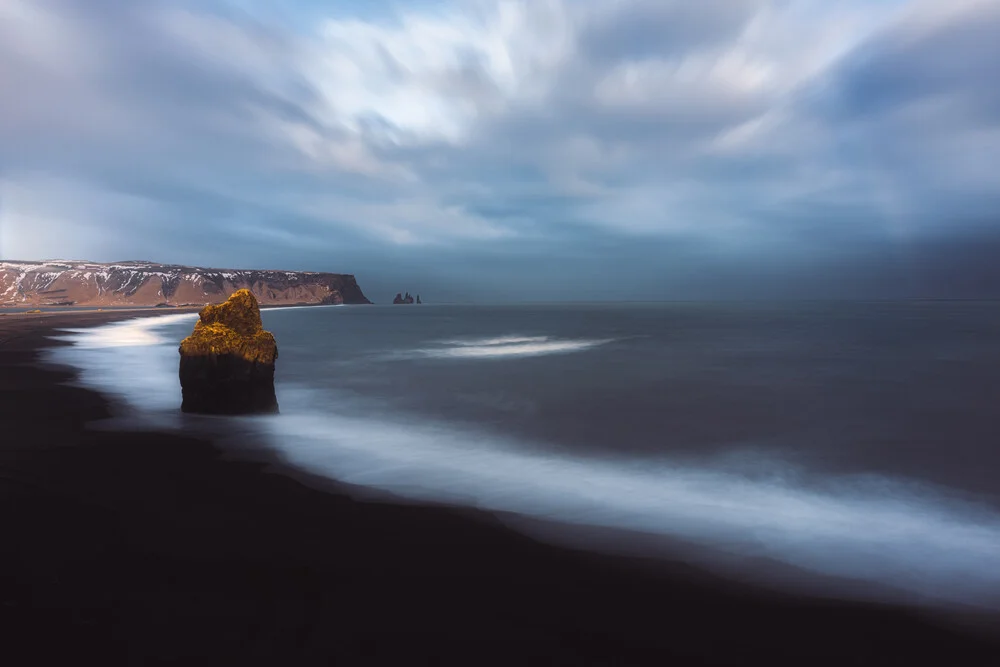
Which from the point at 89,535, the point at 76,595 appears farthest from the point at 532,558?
the point at 89,535

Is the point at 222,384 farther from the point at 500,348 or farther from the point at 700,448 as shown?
the point at 500,348

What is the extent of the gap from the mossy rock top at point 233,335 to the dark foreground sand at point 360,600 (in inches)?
202

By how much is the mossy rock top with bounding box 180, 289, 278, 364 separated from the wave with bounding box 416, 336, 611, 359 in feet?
68.9

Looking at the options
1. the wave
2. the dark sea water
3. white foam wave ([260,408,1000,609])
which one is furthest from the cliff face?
white foam wave ([260,408,1000,609])

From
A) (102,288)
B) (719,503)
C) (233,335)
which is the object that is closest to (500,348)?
(233,335)

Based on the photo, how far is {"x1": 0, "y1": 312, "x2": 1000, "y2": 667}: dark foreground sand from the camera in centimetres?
406

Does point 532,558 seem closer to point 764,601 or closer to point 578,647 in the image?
point 578,647

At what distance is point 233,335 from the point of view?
39.8 ft

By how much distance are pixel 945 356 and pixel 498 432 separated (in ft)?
111

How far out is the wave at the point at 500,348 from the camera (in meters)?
35.6

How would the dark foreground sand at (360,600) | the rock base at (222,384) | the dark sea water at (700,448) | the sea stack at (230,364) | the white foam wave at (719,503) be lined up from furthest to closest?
the rock base at (222,384) < the sea stack at (230,364) < the dark sea water at (700,448) < the white foam wave at (719,503) < the dark foreground sand at (360,600)

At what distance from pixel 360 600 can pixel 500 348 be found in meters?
35.9

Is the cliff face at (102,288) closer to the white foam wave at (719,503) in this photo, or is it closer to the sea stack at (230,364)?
the sea stack at (230,364)

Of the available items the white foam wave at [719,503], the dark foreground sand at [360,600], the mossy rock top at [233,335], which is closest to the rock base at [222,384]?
the mossy rock top at [233,335]
